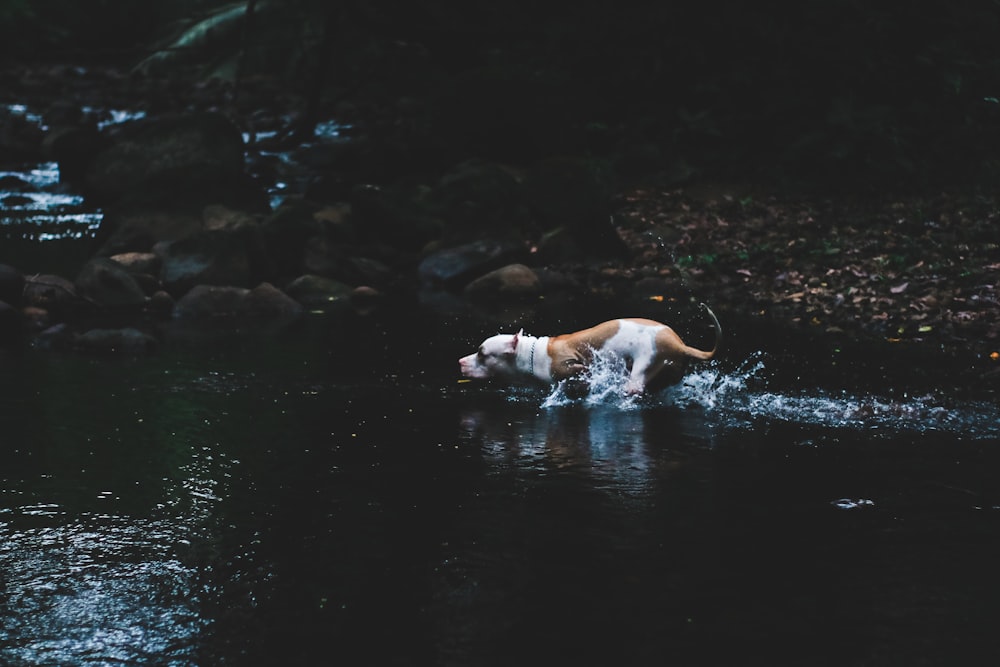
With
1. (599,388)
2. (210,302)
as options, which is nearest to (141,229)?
(210,302)

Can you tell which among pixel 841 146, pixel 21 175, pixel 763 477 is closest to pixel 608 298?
pixel 841 146

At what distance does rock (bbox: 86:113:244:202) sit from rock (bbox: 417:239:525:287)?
4252mm

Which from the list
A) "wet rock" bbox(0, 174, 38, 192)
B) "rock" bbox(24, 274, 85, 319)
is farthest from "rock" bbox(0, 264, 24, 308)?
"wet rock" bbox(0, 174, 38, 192)

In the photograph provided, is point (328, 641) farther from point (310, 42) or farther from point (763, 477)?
point (310, 42)

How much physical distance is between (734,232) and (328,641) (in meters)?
14.2

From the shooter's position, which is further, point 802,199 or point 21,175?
point 21,175

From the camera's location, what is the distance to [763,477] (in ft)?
27.3

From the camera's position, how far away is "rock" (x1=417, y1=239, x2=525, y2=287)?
17.7 metres

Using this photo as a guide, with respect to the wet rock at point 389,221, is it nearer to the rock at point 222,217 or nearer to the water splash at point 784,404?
the rock at point 222,217

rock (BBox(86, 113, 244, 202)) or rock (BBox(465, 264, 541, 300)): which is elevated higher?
rock (BBox(86, 113, 244, 202))

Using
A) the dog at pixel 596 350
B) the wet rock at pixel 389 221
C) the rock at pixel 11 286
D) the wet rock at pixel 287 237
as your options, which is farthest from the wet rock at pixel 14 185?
the dog at pixel 596 350

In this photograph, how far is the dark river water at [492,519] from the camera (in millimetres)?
5785

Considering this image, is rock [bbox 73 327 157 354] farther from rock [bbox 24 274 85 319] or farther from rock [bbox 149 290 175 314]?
rock [bbox 149 290 175 314]

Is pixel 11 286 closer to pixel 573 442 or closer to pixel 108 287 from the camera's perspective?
pixel 108 287
